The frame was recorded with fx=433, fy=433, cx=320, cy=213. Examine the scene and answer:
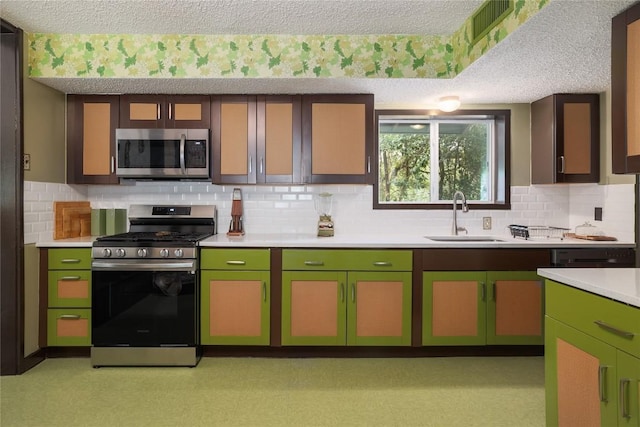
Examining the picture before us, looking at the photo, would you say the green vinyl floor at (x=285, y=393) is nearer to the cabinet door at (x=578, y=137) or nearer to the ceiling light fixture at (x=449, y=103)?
the cabinet door at (x=578, y=137)

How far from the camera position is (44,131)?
10.8ft

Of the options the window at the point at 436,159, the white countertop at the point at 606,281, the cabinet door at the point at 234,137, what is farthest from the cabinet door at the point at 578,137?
the cabinet door at the point at 234,137

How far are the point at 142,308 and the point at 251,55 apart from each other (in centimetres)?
201

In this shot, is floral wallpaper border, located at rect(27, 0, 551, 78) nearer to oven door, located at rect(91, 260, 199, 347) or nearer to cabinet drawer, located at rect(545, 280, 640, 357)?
oven door, located at rect(91, 260, 199, 347)

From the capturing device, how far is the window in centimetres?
402

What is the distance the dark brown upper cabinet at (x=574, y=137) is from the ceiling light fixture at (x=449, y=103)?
2.48 feet

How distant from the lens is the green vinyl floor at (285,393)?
2385 millimetres

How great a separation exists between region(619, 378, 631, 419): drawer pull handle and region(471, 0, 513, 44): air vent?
6.12 ft

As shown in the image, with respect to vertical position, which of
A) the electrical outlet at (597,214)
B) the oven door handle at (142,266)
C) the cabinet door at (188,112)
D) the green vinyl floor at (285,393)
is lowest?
the green vinyl floor at (285,393)

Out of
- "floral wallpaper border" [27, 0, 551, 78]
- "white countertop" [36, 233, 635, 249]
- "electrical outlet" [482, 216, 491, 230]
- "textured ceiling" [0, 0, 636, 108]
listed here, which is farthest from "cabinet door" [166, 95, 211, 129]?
"electrical outlet" [482, 216, 491, 230]

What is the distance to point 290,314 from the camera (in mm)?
3248

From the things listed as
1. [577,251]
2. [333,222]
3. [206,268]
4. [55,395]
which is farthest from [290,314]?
[577,251]

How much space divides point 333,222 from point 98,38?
2313 millimetres

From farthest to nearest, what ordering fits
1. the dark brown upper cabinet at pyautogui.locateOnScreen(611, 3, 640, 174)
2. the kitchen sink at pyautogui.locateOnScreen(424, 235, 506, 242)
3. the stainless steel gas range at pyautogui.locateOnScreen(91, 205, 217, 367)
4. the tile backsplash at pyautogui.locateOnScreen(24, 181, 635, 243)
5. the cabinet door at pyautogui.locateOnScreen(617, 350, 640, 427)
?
the tile backsplash at pyautogui.locateOnScreen(24, 181, 635, 243) < the kitchen sink at pyautogui.locateOnScreen(424, 235, 506, 242) < the stainless steel gas range at pyautogui.locateOnScreen(91, 205, 217, 367) < the dark brown upper cabinet at pyautogui.locateOnScreen(611, 3, 640, 174) < the cabinet door at pyautogui.locateOnScreen(617, 350, 640, 427)
